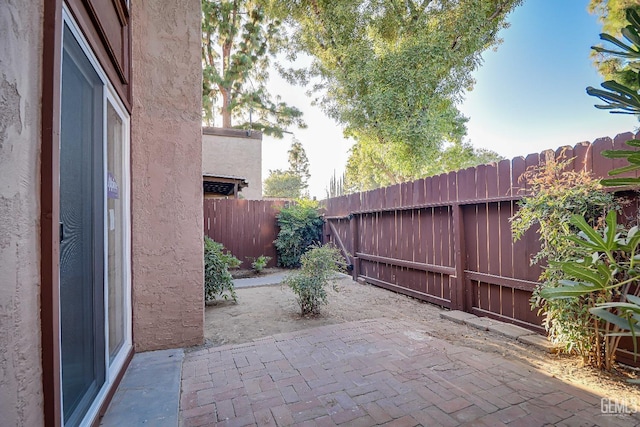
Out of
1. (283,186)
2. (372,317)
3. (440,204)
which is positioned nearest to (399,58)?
(440,204)

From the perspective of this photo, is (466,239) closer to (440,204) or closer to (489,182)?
(440,204)

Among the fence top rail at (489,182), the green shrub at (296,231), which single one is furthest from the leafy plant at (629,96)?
the green shrub at (296,231)

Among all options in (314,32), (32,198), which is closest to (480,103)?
(314,32)

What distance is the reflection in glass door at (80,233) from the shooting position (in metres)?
1.53

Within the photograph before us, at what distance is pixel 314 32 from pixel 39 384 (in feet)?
40.9

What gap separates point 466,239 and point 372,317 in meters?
1.69

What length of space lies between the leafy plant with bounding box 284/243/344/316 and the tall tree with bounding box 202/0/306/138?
990 cm

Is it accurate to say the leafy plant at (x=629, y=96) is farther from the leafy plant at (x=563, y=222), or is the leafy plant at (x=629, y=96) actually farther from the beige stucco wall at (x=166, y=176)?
the beige stucco wall at (x=166, y=176)

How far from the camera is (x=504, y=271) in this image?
3582 mm

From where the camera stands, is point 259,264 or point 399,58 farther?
point 399,58

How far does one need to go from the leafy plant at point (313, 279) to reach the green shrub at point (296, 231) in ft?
13.6

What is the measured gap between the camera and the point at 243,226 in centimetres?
831

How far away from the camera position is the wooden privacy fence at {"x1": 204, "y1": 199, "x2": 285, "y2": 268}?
26.3ft

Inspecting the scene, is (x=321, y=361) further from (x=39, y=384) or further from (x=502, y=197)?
(x=502, y=197)
